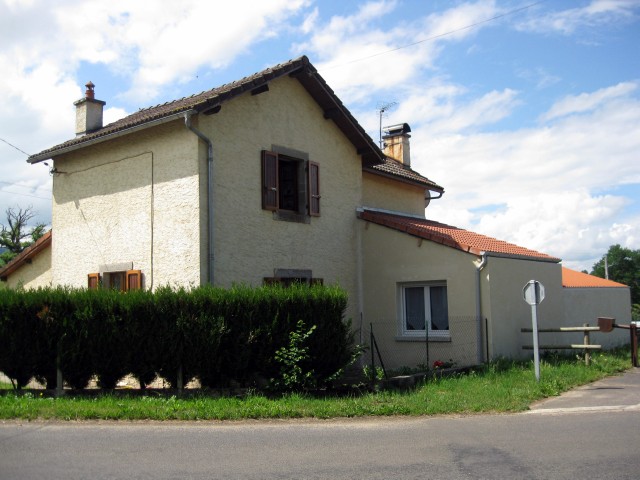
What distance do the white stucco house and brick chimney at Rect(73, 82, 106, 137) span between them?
4cm

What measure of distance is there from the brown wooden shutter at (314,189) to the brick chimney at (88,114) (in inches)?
231

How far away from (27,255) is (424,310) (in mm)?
10506

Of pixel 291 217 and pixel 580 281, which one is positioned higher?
pixel 291 217

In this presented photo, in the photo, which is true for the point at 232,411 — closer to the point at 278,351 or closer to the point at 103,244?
the point at 278,351

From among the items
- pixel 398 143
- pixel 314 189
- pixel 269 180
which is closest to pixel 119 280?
pixel 269 180

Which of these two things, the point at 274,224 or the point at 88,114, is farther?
the point at 88,114

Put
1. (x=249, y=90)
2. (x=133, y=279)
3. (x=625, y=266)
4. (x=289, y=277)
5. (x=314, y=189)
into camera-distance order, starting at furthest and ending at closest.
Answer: (x=625, y=266) → (x=314, y=189) → (x=289, y=277) → (x=249, y=90) → (x=133, y=279)

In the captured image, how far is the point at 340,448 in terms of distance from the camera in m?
7.61

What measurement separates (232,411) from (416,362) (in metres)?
6.65

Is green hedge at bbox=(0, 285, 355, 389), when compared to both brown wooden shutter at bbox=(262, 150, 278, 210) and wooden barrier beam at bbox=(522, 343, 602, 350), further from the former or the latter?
wooden barrier beam at bbox=(522, 343, 602, 350)

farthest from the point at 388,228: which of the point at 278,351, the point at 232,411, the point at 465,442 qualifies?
the point at 465,442

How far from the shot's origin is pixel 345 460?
701cm

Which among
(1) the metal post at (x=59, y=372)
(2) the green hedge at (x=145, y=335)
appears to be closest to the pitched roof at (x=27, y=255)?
(2) the green hedge at (x=145, y=335)

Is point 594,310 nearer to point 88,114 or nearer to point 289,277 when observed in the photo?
point 289,277
